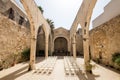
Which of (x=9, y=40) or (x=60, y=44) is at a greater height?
(x=60, y=44)

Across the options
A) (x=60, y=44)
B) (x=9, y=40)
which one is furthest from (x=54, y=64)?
(x=60, y=44)

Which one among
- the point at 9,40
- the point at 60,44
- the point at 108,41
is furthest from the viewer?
the point at 60,44

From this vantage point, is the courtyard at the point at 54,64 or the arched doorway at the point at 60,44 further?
the arched doorway at the point at 60,44

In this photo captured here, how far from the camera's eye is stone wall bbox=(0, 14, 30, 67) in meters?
6.99

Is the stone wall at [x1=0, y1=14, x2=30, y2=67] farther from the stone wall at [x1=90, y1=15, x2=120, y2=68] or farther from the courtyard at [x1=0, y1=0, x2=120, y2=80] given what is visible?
the stone wall at [x1=90, y1=15, x2=120, y2=68]

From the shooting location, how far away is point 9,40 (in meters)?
7.88

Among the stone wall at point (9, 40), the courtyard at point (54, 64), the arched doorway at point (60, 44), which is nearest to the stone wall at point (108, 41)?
the courtyard at point (54, 64)

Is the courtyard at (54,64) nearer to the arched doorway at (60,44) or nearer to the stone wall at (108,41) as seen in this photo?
the stone wall at (108,41)

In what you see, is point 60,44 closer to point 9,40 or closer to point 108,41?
point 108,41

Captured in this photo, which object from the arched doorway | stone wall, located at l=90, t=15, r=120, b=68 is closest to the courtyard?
stone wall, located at l=90, t=15, r=120, b=68

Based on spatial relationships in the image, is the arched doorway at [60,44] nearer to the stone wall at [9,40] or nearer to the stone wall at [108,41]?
the stone wall at [108,41]

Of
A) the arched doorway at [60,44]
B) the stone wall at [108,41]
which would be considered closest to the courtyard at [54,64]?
the stone wall at [108,41]

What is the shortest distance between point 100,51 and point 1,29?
7.76m

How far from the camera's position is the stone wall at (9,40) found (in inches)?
275
